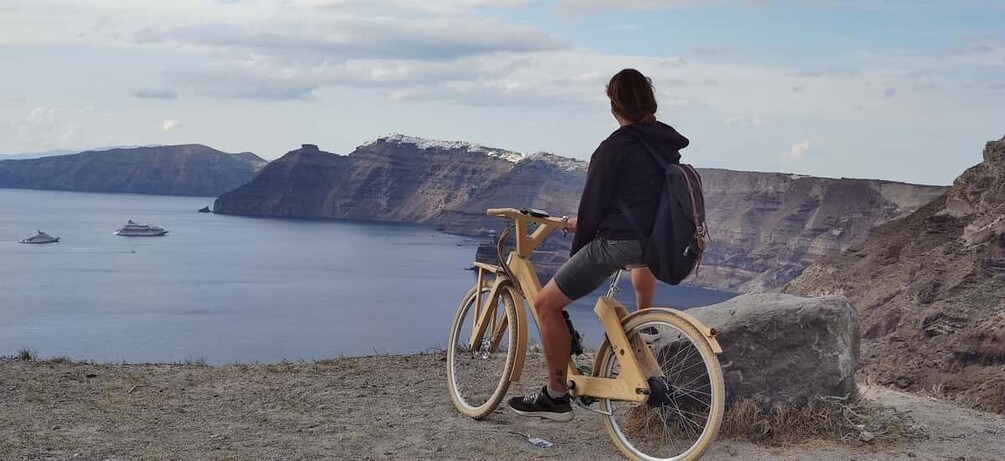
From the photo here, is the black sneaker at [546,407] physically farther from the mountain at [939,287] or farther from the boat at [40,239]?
the boat at [40,239]

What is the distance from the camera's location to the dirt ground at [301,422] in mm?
5316

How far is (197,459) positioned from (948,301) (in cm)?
3644

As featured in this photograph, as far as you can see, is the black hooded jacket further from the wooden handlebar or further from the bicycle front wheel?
the wooden handlebar

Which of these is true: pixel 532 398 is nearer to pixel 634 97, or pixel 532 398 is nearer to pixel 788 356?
pixel 788 356

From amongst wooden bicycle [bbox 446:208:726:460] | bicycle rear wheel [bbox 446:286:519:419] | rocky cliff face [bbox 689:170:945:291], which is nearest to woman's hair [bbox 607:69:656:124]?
wooden bicycle [bbox 446:208:726:460]

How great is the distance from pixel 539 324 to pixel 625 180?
40.0 inches

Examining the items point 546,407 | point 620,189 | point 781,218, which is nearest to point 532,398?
point 546,407

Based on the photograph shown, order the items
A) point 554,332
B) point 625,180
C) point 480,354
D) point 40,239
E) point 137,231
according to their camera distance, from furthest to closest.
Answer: point 137,231 → point 40,239 → point 480,354 → point 554,332 → point 625,180

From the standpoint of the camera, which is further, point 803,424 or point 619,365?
point 803,424

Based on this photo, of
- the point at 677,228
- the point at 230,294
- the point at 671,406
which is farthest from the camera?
the point at 230,294

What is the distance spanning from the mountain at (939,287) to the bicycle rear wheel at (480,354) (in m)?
15.9

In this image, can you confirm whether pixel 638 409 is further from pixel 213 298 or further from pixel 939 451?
pixel 213 298

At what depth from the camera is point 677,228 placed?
4.69m

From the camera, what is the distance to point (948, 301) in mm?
36531
